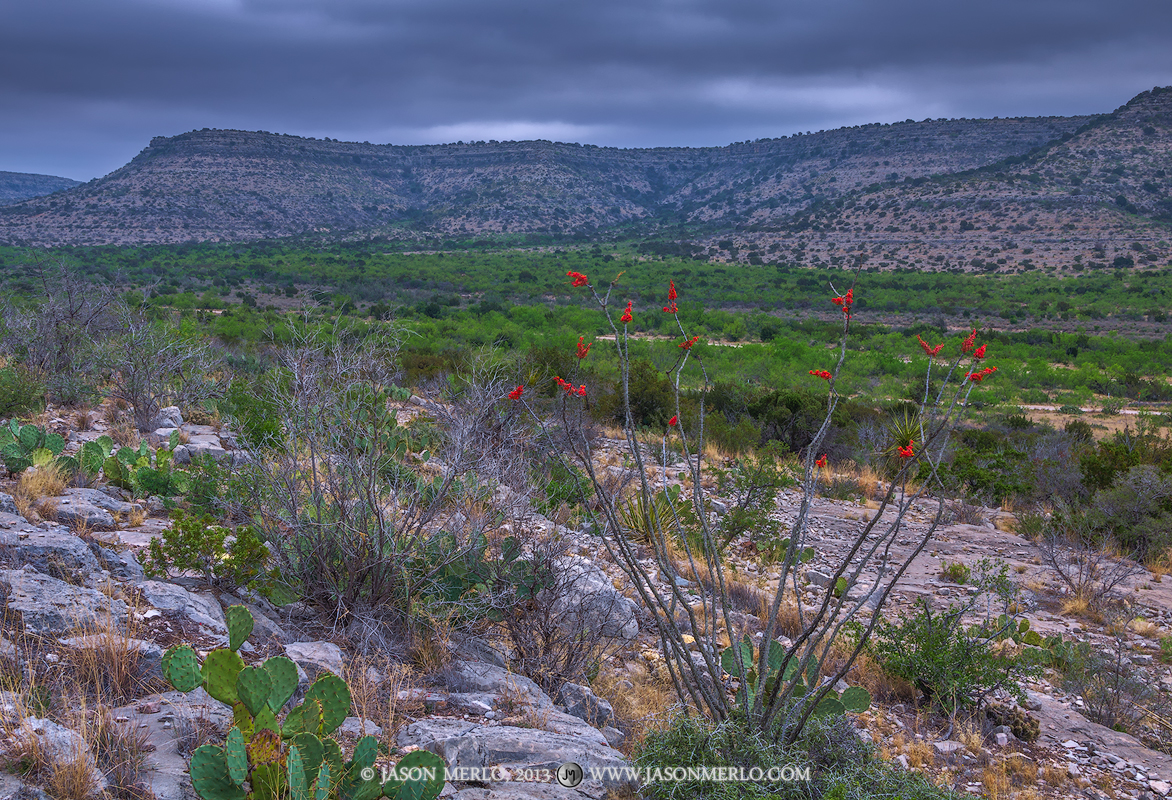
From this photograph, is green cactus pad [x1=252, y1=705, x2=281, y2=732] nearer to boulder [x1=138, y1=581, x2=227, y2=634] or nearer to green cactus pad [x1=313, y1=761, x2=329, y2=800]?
green cactus pad [x1=313, y1=761, x2=329, y2=800]

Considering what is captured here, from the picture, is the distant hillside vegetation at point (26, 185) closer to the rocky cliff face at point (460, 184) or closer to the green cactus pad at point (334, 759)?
the rocky cliff face at point (460, 184)

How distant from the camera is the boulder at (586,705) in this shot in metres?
3.77

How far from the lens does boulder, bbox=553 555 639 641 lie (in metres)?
4.55

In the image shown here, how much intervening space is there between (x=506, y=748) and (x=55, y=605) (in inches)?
88.7

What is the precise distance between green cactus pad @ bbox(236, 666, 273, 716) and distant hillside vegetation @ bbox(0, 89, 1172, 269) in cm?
5556

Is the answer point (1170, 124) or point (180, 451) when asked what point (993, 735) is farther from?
point (1170, 124)

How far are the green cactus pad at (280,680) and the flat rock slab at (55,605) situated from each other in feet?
3.64

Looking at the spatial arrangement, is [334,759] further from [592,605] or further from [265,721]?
[592,605]

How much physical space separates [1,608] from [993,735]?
17.8 feet

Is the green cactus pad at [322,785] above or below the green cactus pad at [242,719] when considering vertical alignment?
below

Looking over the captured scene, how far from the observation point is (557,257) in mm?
61562

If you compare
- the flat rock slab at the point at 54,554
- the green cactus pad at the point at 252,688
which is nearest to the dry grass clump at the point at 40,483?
the flat rock slab at the point at 54,554

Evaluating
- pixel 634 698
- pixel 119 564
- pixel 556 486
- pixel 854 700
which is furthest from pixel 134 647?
pixel 556 486

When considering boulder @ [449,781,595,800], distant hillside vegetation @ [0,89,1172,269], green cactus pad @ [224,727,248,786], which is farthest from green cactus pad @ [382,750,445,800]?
distant hillside vegetation @ [0,89,1172,269]
